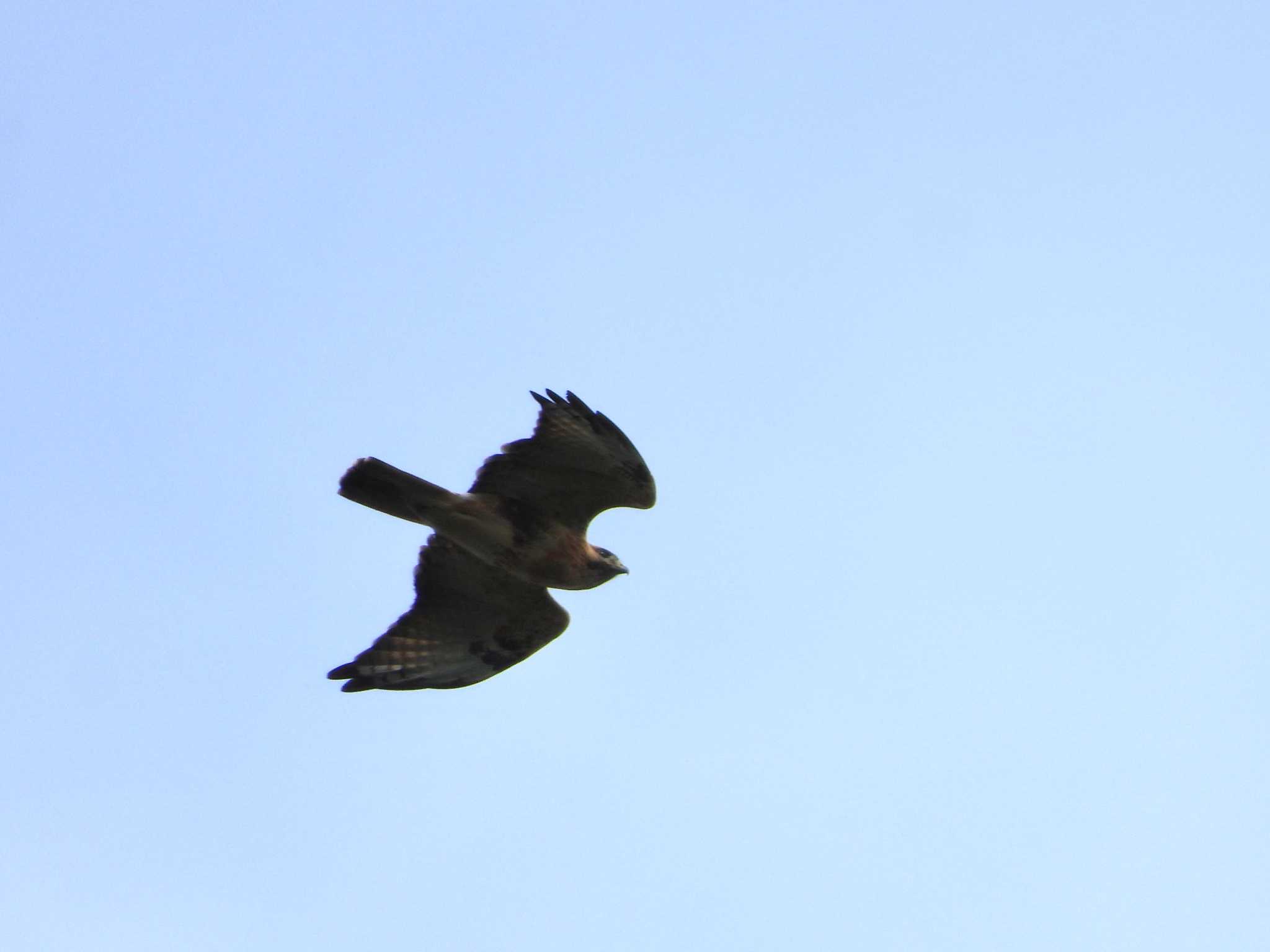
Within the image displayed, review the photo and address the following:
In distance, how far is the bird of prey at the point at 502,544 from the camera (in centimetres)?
1020

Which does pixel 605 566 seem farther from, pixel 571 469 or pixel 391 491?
pixel 391 491

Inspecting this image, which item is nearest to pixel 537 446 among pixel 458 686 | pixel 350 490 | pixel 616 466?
pixel 616 466

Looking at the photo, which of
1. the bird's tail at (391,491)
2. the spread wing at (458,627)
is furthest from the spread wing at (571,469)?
the spread wing at (458,627)

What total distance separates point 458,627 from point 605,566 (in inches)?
54.8

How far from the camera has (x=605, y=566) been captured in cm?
1073

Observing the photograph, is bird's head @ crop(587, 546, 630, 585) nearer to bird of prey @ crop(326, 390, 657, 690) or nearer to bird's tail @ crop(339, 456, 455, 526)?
bird of prey @ crop(326, 390, 657, 690)

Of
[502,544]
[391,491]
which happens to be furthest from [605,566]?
[391,491]

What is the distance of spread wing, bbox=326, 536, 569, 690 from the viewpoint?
11.1 m

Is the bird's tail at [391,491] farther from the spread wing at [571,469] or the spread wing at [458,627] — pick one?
the spread wing at [458,627]

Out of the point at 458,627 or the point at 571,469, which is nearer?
the point at 571,469

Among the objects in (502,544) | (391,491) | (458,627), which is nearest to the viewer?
(391,491)

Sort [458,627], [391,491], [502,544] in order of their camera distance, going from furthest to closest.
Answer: [458,627]
[502,544]
[391,491]

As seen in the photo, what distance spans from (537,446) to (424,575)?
5.61ft

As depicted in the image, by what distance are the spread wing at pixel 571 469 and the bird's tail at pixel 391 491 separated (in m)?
0.39
